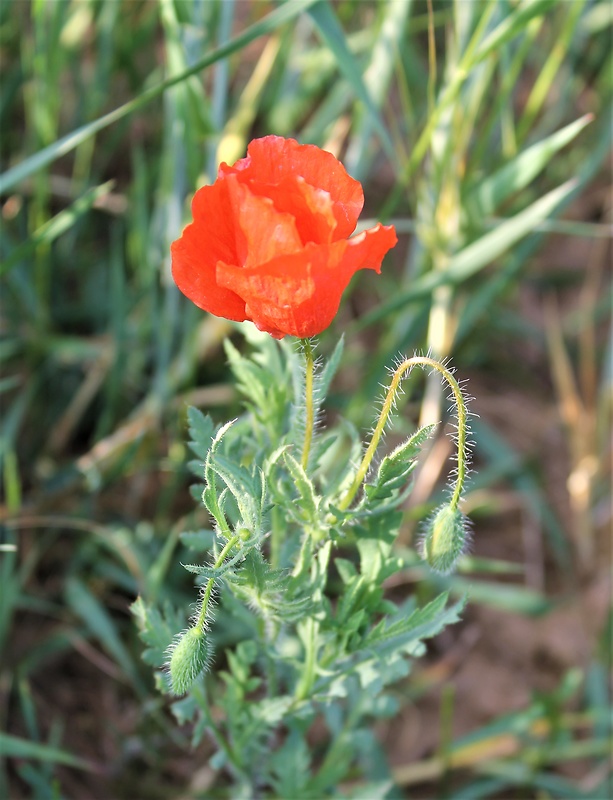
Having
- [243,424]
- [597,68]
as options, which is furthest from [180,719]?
[597,68]

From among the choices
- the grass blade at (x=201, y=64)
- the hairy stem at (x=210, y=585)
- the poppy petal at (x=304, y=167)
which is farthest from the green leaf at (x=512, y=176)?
the hairy stem at (x=210, y=585)

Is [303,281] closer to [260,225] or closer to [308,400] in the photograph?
[260,225]

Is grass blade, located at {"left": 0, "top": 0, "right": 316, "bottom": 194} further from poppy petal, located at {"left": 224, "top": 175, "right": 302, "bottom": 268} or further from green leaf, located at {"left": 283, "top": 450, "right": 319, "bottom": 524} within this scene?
green leaf, located at {"left": 283, "top": 450, "right": 319, "bottom": 524}

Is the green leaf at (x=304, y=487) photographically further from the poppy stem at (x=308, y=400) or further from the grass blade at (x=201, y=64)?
the grass blade at (x=201, y=64)

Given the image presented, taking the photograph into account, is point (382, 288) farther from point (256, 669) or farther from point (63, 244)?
point (256, 669)

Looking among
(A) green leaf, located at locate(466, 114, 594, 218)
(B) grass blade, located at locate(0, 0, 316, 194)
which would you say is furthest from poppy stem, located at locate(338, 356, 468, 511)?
(A) green leaf, located at locate(466, 114, 594, 218)

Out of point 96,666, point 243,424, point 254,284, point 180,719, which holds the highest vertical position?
point 254,284

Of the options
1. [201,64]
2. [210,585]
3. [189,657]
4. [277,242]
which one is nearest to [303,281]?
[277,242]
